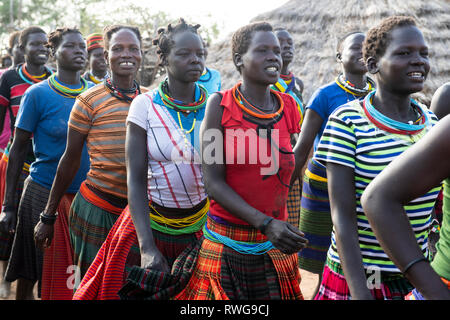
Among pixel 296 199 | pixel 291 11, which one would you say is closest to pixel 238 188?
pixel 296 199

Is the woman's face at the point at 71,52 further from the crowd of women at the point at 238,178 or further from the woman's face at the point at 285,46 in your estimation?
the woman's face at the point at 285,46

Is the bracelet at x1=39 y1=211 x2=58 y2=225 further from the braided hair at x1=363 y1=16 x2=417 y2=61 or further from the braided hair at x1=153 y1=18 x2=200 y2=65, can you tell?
the braided hair at x1=363 y1=16 x2=417 y2=61

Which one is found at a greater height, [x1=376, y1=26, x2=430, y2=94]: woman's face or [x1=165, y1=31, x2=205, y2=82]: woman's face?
[x1=165, y1=31, x2=205, y2=82]: woman's face

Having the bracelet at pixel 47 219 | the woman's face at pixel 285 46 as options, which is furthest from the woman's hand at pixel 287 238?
the woman's face at pixel 285 46

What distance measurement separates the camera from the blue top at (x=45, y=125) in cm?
405

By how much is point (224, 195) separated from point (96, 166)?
130 centimetres

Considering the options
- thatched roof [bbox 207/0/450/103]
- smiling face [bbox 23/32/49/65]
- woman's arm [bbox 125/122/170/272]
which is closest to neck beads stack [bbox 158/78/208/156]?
woman's arm [bbox 125/122/170/272]

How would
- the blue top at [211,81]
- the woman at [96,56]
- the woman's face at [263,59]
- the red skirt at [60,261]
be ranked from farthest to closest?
the woman at [96,56] < the blue top at [211,81] < the red skirt at [60,261] < the woman's face at [263,59]

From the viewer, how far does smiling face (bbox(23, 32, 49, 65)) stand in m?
5.54

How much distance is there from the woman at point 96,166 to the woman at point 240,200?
100cm

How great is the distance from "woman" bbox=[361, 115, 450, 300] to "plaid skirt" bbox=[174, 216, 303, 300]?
92cm

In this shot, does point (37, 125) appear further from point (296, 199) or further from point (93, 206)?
point (296, 199)

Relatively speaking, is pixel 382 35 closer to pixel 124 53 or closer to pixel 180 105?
pixel 180 105

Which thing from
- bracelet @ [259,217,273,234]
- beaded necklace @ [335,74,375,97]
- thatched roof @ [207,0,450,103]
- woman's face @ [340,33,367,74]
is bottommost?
bracelet @ [259,217,273,234]
